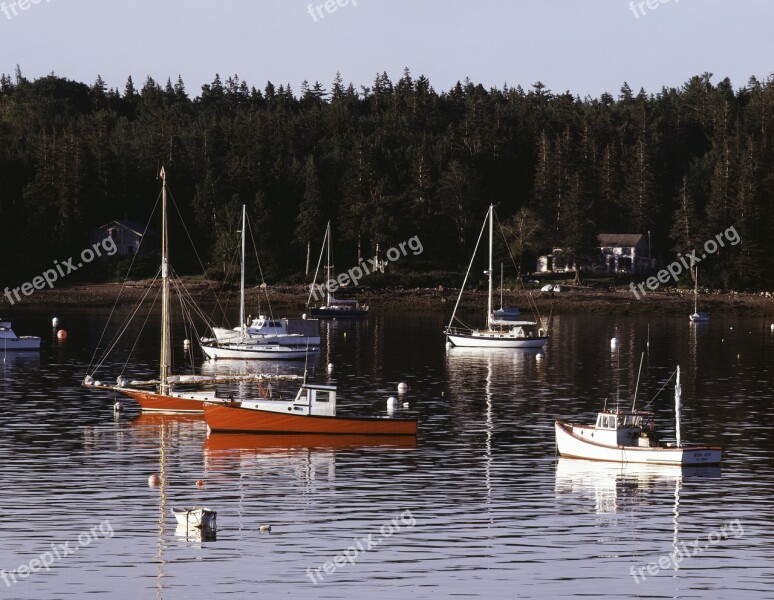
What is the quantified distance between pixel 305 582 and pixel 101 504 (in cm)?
1256

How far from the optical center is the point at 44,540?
4028 centimetres

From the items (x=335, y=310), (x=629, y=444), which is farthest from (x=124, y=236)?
(x=629, y=444)

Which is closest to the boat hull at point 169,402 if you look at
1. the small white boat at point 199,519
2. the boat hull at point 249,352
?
the small white boat at point 199,519

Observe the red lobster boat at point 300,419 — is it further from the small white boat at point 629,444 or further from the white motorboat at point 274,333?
the white motorboat at point 274,333

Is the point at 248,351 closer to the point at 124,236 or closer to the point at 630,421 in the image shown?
the point at 630,421

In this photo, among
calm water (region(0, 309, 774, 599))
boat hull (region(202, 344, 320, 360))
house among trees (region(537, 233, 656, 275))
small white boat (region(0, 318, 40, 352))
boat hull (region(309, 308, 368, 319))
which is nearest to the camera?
calm water (region(0, 309, 774, 599))

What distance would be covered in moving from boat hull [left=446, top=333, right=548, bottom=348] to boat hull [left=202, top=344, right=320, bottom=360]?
20356 millimetres

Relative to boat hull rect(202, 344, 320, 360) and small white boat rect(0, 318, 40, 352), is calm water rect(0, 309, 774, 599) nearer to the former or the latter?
boat hull rect(202, 344, 320, 360)

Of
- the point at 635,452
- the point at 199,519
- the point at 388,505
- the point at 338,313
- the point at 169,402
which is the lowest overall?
the point at 388,505

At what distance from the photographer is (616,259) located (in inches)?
7584

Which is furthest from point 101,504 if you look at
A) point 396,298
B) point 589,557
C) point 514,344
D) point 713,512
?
point 396,298

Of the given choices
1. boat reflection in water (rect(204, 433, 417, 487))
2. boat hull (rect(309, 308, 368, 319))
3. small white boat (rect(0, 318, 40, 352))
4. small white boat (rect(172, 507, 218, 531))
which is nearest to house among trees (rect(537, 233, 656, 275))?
boat hull (rect(309, 308, 368, 319))

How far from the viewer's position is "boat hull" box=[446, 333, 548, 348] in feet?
389

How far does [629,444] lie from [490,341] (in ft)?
215
